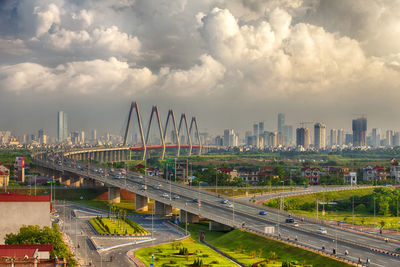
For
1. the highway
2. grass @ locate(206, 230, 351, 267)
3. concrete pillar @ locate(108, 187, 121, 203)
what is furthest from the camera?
concrete pillar @ locate(108, 187, 121, 203)

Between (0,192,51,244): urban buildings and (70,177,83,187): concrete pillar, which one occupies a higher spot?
(0,192,51,244): urban buildings

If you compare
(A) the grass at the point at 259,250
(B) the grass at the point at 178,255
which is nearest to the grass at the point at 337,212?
(A) the grass at the point at 259,250

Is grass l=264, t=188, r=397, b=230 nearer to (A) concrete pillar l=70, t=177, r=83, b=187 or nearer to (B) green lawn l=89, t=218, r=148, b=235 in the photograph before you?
(B) green lawn l=89, t=218, r=148, b=235

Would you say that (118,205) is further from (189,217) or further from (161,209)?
(189,217)

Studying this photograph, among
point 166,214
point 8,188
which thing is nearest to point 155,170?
point 8,188

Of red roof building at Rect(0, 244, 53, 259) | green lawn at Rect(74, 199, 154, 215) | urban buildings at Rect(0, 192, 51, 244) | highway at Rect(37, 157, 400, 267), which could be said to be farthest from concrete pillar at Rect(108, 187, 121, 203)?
red roof building at Rect(0, 244, 53, 259)

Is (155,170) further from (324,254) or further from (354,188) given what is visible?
(324,254)

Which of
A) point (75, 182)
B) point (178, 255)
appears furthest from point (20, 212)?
point (75, 182)
